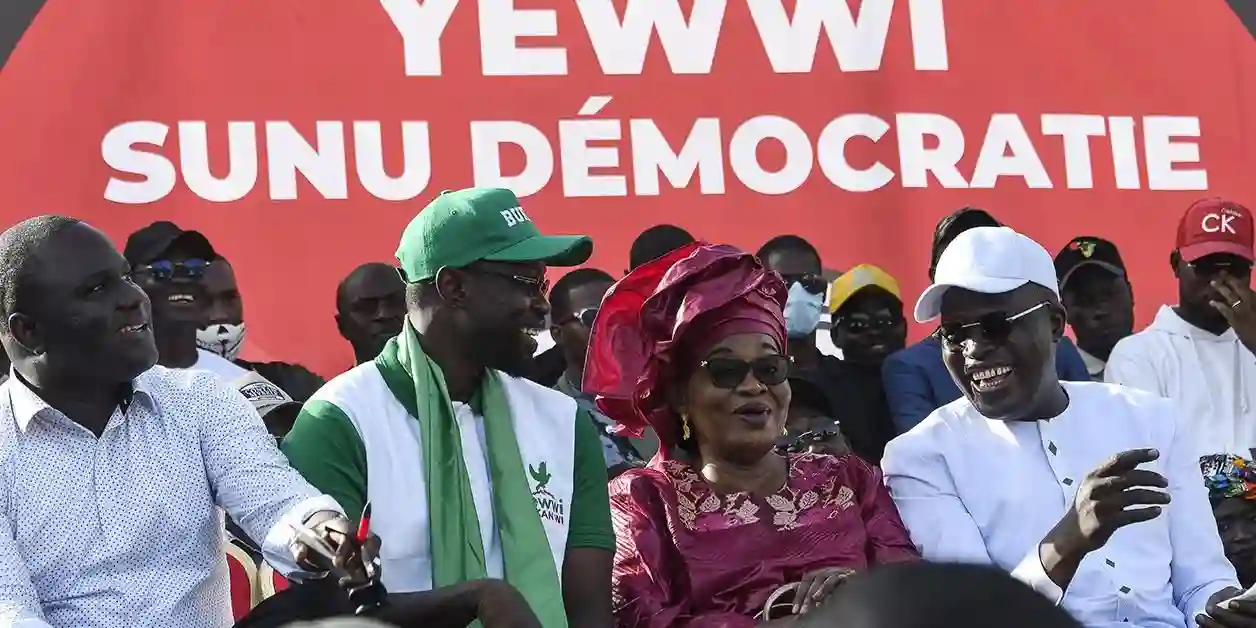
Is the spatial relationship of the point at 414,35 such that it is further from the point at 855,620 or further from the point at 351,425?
the point at 855,620

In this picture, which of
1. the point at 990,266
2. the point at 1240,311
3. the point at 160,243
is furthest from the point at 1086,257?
the point at 160,243

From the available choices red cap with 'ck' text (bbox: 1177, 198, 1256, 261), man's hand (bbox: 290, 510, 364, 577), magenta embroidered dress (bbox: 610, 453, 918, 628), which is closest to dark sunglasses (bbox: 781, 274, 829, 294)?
red cap with 'ck' text (bbox: 1177, 198, 1256, 261)

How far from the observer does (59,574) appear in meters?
3.70

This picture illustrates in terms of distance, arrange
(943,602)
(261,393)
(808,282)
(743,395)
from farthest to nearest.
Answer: (808,282)
(261,393)
(743,395)
(943,602)

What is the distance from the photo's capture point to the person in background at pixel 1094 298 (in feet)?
22.6

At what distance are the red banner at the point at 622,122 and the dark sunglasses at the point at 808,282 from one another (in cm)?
67

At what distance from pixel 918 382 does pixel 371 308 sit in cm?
200

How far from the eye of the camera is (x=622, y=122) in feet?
→ 24.3

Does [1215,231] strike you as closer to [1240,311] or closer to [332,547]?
[1240,311]

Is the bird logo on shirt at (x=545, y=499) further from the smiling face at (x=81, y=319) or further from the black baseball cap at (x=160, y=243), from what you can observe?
the black baseball cap at (x=160, y=243)

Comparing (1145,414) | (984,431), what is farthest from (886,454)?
(1145,414)

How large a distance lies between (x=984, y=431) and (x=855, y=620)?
10.5ft

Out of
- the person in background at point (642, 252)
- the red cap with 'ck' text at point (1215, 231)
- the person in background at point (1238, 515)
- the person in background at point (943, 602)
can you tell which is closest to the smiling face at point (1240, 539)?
the person in background at point (1238, 515)

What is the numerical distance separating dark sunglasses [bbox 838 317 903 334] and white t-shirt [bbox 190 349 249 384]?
7.23 ft
